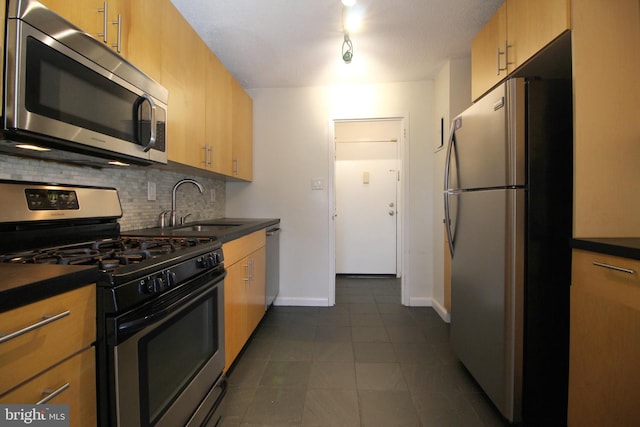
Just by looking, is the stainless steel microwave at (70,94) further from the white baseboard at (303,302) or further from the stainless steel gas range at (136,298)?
the white baseboard at (303,302)

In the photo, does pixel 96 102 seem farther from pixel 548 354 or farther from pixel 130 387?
pixel 548 354

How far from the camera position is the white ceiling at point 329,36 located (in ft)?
5.48

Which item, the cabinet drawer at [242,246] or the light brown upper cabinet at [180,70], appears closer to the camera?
the light brown upper cabinet at [180,70]

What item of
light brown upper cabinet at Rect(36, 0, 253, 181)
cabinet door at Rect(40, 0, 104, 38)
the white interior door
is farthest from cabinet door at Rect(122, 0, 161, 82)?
the white interior door

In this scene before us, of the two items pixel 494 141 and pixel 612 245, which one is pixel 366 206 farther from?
pixel 612 245

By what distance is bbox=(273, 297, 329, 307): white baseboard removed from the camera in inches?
110

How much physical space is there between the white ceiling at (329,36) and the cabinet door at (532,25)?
1.10 ft

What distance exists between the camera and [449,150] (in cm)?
167

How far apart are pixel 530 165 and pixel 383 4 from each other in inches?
49.9

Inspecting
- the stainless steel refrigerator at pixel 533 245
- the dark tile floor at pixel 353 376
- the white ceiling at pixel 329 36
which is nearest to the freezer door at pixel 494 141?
the stainless steel refrigerator at pixel 533 245

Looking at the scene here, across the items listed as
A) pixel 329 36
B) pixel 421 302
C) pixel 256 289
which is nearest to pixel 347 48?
pixel 329 36

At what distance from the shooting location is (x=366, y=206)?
399 cm

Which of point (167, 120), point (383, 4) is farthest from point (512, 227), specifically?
point (167, 120)

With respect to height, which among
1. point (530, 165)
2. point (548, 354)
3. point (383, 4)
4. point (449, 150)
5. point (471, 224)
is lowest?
point (548, 354)
